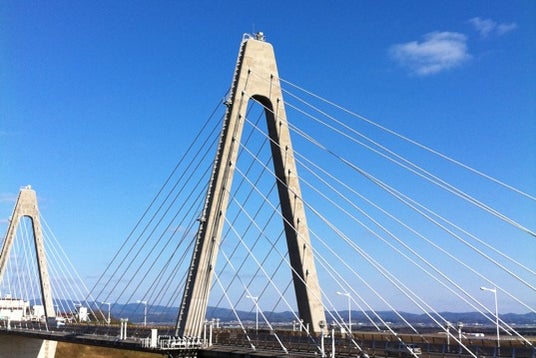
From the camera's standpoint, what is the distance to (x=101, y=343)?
46.4m

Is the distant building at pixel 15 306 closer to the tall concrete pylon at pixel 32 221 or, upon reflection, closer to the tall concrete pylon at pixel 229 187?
the tall concrete pylon at pixel 32 221

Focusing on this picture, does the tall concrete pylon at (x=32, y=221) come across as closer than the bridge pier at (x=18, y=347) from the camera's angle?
No

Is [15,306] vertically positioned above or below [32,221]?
below

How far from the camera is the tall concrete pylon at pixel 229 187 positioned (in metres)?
36.6

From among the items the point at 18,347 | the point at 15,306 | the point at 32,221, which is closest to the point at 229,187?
the point at 18,347

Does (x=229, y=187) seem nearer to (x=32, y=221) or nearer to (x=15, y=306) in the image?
(x=32, y=221)

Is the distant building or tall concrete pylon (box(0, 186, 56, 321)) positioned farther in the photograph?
the distant building

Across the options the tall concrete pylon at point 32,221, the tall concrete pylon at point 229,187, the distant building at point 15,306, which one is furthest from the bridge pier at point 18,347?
the tall concrete pylon at point 229,187

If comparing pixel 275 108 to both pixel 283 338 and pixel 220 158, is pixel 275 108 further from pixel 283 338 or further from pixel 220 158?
pixel 283 338

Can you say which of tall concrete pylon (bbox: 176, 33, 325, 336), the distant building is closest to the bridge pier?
the distant building

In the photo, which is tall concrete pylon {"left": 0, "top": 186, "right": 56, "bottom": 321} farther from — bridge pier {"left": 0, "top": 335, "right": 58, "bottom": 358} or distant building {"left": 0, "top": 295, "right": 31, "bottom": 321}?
distant building {"left": 0, "top": 295, "right": 31, "bottom": 321}

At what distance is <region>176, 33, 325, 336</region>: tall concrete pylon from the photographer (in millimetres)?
36594

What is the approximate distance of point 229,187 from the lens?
3747 centimetres

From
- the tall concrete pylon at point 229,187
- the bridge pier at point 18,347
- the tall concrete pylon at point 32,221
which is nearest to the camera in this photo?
the tall concrete pylon at point 229,187
